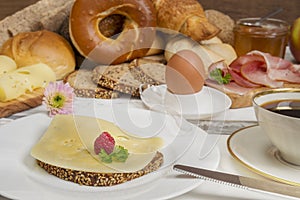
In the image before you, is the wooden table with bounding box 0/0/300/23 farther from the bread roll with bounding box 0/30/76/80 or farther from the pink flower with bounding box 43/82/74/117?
the pink flower with bounding box 43/82/74/117

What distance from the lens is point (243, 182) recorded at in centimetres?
66

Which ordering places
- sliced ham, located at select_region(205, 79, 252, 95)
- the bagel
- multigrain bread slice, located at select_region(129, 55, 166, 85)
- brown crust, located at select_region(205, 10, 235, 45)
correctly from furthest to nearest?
brown crust, located at select_region(205, 10, 235, 45) < the bagel < multigrain bread slice, located at select_region(129, 55, 166, 85) < sliced ham, located at select_region(205, 79, 252, 95)

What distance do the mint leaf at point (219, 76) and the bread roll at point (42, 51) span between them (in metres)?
0.45

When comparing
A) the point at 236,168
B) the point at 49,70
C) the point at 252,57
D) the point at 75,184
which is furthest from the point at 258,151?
the point at 49,70

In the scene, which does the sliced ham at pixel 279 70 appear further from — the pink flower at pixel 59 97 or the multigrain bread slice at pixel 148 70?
the pink flower at pixel 59 97

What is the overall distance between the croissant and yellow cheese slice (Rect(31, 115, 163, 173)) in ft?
2.34

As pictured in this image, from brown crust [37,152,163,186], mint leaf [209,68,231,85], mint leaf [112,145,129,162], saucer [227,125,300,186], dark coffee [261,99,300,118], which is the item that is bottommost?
mint leaf [209,68,231,85]

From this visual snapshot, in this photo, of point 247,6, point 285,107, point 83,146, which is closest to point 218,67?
point 285,107

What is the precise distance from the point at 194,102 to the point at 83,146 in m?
0.39

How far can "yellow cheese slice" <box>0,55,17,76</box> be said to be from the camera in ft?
4.05

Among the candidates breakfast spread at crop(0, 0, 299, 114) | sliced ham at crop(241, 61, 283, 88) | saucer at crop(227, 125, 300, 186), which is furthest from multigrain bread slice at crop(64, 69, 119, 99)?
saucer at crop(227, 125, 300, 186)

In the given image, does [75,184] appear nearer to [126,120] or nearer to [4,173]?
[4,173]

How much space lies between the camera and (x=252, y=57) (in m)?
1.27

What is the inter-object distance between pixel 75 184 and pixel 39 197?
7 centimetres
